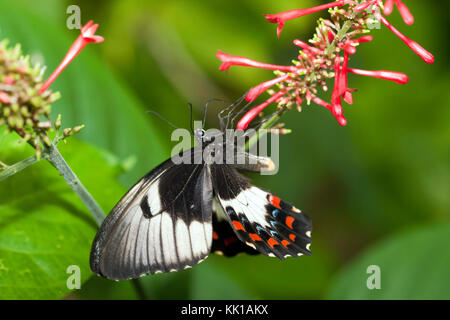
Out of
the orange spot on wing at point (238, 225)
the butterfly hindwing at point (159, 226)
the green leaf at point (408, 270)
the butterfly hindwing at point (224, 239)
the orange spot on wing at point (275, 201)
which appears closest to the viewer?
the butterfly hindwing at point (159, 226)

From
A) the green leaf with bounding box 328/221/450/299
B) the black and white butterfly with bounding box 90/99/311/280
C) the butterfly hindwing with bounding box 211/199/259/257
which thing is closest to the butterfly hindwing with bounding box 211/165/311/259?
the black and white butterfly with bounding box 90/99/311/280

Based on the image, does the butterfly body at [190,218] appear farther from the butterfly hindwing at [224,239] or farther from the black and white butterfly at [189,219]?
the butterfly hindwing at [224,239]

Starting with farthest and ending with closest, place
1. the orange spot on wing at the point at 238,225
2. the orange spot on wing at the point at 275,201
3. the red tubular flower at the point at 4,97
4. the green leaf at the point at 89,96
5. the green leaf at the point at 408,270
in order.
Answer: the green leaf at the point at 408,270, the green leaf at the point at 89,96, the orange spot on wing at the point at 275,201, the orange spot on wing at the point at 238,225, the red tubular flower at the point at 4,97

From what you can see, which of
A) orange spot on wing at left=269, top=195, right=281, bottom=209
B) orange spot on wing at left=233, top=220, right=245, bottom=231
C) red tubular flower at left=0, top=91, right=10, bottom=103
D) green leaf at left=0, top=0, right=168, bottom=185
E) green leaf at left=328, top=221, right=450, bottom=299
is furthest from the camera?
green leaf at left=328, top=221, right=450, bottom=299

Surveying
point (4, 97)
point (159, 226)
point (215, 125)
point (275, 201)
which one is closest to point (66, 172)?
point (4, 97)

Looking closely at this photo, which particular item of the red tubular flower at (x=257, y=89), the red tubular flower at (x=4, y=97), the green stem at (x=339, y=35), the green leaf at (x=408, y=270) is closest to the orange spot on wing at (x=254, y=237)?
the red tubular flower at (x=257, y=89)

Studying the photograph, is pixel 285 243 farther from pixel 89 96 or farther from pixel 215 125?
pixel 215 125

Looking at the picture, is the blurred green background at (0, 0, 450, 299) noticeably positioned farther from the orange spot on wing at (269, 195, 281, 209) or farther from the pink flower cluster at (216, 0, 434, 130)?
the pink flower cluster at (216, 0, 434, 130)
